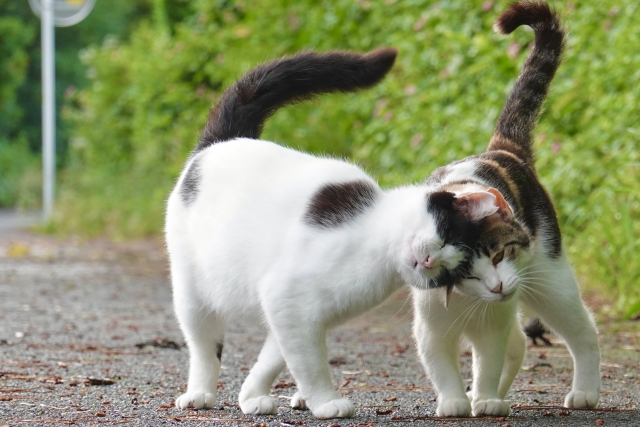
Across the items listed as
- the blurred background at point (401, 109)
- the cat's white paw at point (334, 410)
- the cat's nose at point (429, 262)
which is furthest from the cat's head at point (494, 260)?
the blurred background at point (401, 109)

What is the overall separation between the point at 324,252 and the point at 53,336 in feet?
9.01

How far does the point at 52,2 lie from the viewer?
59.8 feet

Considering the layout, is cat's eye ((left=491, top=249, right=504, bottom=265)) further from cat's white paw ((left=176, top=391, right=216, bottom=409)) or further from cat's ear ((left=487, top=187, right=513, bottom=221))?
cat's white paw ((left=176, top=391, right=216, bottom=409))

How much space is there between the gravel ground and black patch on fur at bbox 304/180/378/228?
2.07 feet

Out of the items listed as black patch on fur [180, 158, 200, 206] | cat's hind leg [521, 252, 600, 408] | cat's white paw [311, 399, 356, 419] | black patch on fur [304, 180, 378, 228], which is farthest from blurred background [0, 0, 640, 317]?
cat's white paw [311, 399, 356, 419]

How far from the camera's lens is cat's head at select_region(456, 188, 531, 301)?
279cm

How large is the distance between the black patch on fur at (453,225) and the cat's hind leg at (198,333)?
106 cm

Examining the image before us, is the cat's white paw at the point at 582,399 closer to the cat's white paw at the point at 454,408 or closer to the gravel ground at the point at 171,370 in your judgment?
the gravel ground at the point at 171,370

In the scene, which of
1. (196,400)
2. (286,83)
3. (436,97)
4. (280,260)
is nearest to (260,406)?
(196,400)

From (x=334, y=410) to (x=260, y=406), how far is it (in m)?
0.34

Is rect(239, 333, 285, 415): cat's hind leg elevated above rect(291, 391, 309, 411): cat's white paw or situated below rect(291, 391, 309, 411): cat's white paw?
above

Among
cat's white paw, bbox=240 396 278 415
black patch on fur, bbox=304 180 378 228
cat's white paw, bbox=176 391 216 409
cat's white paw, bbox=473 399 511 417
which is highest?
black patch on fur, bbox=304 180 378 228

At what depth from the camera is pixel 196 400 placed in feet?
10.9

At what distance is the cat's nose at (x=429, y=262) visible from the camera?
276 centimetres
